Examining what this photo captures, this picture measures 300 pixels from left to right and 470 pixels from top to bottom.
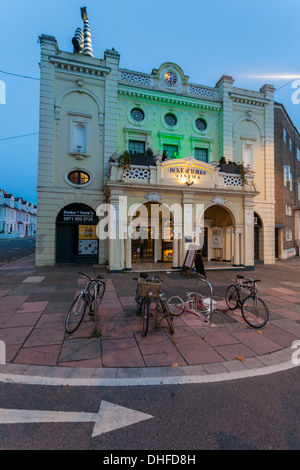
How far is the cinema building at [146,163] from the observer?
1188 centimetres

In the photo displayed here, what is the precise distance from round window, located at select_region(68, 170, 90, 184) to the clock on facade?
365 inches

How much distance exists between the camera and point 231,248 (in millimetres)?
14094

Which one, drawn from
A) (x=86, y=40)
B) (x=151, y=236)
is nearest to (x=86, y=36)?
(x=86, y=40)

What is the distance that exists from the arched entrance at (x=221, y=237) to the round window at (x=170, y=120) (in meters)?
6.75

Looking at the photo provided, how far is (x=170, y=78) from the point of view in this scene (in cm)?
1608

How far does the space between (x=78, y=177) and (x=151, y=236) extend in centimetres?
616

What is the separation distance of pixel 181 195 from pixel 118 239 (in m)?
4.22

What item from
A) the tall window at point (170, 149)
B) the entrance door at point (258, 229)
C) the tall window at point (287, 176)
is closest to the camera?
the tall window at point (170, 149)

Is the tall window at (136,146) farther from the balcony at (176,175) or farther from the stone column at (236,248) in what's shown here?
the stone column at (236,248)

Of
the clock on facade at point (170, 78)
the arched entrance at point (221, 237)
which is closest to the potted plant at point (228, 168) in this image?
the arched entrance at point (221, 237)

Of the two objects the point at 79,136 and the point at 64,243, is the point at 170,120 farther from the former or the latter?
the point at 64,243

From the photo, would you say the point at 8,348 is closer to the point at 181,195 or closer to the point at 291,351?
the point at 291,351

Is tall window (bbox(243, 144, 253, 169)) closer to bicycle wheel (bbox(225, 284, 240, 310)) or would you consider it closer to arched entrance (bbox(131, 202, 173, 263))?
arched entrance (bbox(131, 202, 173, 263))
